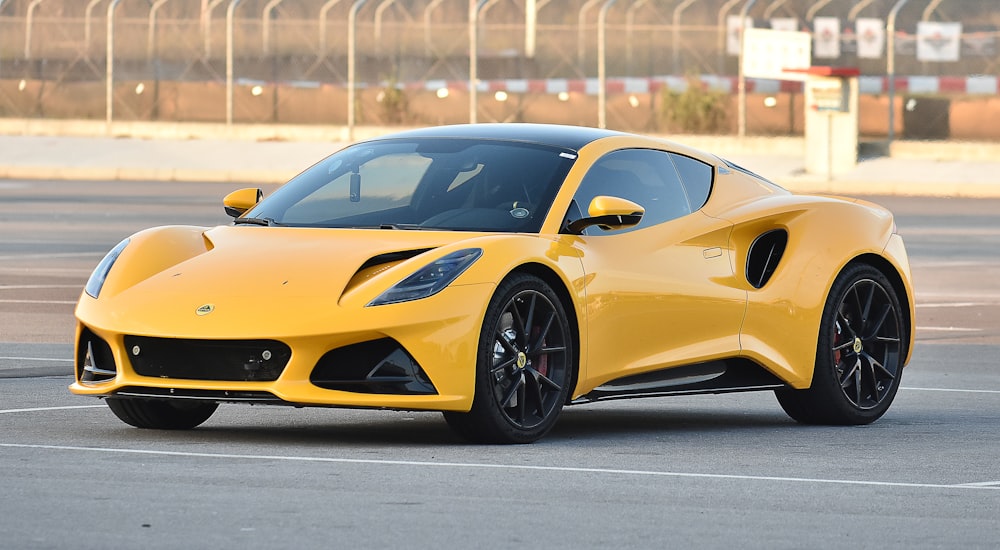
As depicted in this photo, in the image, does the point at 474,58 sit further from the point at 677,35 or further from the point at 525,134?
the point at 525,134

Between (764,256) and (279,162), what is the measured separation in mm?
35625

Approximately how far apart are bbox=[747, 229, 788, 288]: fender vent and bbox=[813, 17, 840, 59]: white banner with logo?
114 ft

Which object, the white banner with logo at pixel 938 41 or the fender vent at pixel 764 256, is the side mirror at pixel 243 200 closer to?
the fender vent at pixel 764 256

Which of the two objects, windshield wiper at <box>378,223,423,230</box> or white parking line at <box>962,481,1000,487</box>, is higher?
windshield wiper at <box>378,223,423,230</box>

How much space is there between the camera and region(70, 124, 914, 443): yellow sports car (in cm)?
836

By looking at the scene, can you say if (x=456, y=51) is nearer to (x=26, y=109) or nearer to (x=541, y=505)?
(x=26, y=109)

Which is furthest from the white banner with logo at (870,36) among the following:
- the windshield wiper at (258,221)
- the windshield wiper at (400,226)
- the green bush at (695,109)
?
the windshield wiper at (400,226)

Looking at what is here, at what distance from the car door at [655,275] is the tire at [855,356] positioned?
0.65m

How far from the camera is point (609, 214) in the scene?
9.05 meters

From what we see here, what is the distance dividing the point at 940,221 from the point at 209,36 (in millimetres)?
24224

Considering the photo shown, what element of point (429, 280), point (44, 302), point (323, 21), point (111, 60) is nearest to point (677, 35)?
point (323, 21)

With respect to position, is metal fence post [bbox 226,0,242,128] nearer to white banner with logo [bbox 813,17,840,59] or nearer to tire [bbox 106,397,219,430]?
white banner with logo [bbox 813,17,840,59]

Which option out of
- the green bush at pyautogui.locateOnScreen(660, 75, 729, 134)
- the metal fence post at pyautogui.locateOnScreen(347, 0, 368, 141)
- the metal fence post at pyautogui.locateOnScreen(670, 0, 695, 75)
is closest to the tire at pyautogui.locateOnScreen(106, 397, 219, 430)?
the green bush at pyautogui.locateOnScreen(660, 75, 729, 134)

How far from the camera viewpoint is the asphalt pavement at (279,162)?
39062 millimetres
